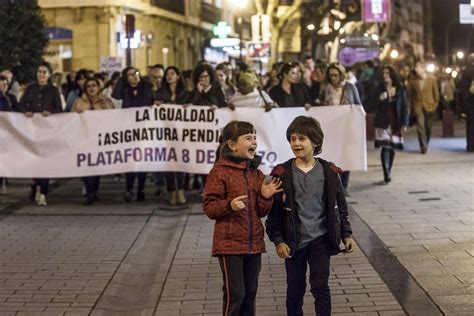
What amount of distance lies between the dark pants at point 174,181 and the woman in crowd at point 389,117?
325cm

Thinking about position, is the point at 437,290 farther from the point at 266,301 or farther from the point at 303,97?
the point at 303,97

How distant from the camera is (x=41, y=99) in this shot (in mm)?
11656

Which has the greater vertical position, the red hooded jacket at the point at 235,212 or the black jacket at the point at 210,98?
the black jacket at the point at 210,98

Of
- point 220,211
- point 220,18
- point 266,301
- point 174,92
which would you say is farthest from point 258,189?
point 220,18

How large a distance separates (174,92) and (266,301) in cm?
565

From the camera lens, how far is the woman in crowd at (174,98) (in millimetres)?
11555

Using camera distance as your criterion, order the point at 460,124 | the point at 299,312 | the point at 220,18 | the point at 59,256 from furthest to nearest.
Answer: the point at 220,18, the point at 460,124, the point at 59,256, the point at 299,312

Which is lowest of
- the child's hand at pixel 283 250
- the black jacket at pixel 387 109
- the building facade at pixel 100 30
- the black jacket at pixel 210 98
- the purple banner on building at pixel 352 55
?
the child's hand at pixel 283 250

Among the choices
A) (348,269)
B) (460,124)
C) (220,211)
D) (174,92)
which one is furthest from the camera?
(460,124)

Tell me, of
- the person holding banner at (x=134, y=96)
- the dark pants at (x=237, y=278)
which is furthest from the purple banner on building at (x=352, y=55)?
the dark pants at (x=237, y=278)

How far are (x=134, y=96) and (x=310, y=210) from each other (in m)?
7.05

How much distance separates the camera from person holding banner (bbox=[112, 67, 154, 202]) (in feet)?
39.1

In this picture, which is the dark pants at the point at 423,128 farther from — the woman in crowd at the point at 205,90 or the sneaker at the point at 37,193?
the sneaker at the point at 37,193

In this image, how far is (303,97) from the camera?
39.2ft
